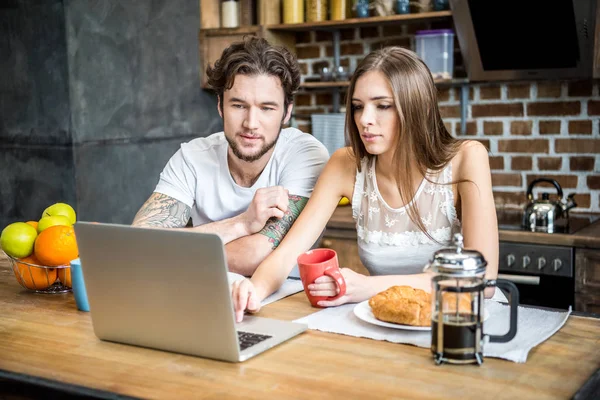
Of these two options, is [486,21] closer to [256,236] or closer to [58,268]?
[256,236]

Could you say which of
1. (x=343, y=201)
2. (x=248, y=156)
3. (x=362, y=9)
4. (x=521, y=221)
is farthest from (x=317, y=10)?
(x=248, y=156)

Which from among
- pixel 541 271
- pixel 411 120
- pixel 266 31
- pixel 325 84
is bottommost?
pixel 541 271

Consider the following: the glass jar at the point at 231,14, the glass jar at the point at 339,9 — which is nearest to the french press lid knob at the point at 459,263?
the glass jar at the point at 339,9

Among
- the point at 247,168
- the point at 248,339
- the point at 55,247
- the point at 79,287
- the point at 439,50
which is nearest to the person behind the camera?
the point at 248,339

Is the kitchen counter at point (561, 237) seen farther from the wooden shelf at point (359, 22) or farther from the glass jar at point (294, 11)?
the glass jar at point (294, 11)

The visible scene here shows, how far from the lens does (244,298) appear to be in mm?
1494

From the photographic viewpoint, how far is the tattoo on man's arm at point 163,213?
7.26ft

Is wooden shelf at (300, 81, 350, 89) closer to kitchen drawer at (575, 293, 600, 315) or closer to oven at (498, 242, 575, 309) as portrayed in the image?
oven at (498, 242, 575, 309)

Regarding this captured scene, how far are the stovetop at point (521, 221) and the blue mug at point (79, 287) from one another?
5.94ft

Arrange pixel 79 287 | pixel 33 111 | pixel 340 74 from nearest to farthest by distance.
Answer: pixel 79 287, pixel 33 111, pixel 340 74

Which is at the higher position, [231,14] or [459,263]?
[231,14]

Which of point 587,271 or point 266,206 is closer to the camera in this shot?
point 266,206

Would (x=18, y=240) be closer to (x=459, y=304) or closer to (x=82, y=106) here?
(x=459, y=304)

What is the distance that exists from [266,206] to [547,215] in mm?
1361
